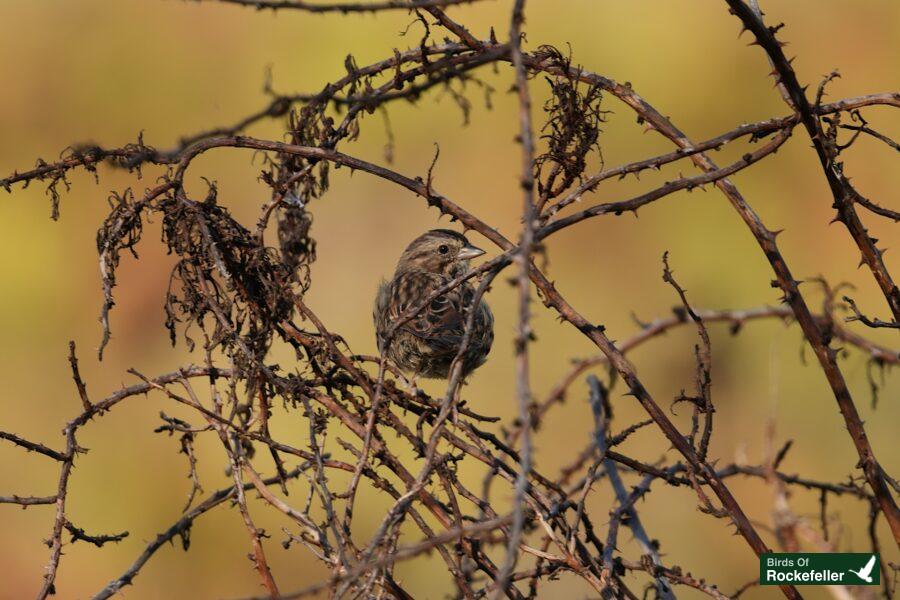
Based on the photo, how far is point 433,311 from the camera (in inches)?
167

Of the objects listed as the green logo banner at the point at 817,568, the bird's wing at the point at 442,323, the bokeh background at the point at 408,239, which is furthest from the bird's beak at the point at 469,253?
the green logo banner at the point at 817,568

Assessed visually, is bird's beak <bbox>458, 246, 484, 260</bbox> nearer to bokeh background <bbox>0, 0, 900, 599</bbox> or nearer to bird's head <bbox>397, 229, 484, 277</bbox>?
bird's head <bbox>397, 229, 484, 277</bbox>

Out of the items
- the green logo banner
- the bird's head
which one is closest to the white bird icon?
the green logo banner

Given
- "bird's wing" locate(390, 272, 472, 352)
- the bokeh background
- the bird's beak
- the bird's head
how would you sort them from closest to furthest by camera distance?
"bird's wing" locate(390, 272, 472, 352), the bird's beak, the bird's head, the bokeh background

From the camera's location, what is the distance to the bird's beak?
5.35 m

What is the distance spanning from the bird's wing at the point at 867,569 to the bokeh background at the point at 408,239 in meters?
3.47

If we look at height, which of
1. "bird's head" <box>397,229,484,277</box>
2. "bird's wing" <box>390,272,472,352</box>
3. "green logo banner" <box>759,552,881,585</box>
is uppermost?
"bird's head" <box>397,229,484,277</box>

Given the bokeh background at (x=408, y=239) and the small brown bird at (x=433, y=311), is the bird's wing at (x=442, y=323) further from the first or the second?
the bokeh background at (x=408, y=239)

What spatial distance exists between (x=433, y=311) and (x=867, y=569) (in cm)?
187

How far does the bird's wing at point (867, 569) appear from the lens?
2904mm

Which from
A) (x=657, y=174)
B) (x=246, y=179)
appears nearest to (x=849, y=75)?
(x=657, y=174)

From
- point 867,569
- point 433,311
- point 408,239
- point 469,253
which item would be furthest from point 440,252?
point 867,569

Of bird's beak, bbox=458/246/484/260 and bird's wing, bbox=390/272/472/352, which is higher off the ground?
bird's beak, bbox=458/246/484/260

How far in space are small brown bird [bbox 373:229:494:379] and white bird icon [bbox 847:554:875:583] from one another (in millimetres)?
1269
